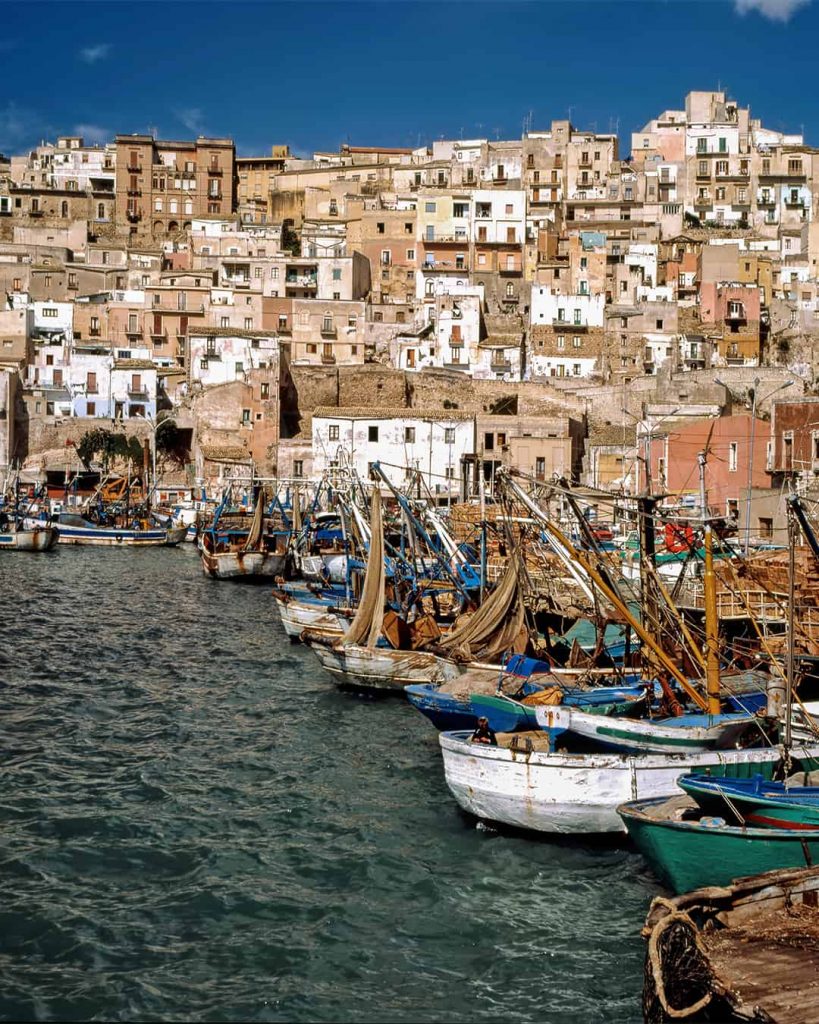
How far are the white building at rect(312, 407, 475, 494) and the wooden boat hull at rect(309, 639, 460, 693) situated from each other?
147 ft

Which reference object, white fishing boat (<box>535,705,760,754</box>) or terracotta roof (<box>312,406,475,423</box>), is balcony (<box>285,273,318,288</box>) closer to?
terracotta roof (<box>312,406,475,423</box>)

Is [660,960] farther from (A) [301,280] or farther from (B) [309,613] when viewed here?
(A) [301,280]

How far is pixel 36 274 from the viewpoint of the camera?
103500 mm

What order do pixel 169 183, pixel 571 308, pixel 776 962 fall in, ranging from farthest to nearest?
1. pixel 169 183
2. pixel 571 308
3. pixel 776 962

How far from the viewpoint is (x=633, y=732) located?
19.5m

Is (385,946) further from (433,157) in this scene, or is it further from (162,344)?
(433,157)

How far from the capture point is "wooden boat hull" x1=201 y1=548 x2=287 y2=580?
57188mm

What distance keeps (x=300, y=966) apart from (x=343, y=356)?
7907cm

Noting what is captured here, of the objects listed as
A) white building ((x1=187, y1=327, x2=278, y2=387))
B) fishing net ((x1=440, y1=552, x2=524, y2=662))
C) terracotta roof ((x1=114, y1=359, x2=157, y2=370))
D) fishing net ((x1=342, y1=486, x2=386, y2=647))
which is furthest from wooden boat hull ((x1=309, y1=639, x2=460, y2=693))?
terracotta roof ((x1=114, y1=359, x2=157, y2=370))

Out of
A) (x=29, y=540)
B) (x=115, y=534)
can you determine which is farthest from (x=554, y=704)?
(x=115, y=534)

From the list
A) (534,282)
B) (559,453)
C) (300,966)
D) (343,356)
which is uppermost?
(534,282)

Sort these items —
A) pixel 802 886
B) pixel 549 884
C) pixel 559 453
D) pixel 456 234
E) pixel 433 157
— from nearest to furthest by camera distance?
pixel 802 886
pixel 549 884
pixel 559 453
pixel 456 234
pixel 433 157

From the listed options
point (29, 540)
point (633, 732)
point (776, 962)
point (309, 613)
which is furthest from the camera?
point (29, 540)

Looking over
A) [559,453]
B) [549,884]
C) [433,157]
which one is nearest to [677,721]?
[549,884]
